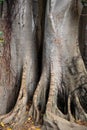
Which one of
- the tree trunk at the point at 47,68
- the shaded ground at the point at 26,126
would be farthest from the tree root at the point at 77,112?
the shaded ground at the point at 26,126

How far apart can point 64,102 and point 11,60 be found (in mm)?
1599

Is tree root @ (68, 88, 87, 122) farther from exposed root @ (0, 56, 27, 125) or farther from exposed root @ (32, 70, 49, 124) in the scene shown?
exposed root @ (0, 56, 27, 125)

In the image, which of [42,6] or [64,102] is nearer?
[64,102]

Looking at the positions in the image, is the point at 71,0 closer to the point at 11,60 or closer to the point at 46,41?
the point at 46,41

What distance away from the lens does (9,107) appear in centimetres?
776

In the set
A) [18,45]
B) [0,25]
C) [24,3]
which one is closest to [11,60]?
[18,45]

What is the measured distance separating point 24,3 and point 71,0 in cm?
111

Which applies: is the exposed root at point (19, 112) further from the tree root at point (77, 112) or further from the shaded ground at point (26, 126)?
the tree root at point (77, 112)

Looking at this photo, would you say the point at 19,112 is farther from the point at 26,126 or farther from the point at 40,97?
the point at 40,97

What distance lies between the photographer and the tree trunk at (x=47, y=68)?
716 centimetres

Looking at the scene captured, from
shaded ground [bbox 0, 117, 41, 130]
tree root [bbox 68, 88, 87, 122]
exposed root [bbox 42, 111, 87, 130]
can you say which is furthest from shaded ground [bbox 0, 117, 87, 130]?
exposed root [bbox 42, 111, 87, 130]

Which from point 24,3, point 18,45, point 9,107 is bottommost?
point 9,107

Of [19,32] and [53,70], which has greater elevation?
[19,32]

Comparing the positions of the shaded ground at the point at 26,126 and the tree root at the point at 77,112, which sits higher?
the tree root at the point at 77,112
